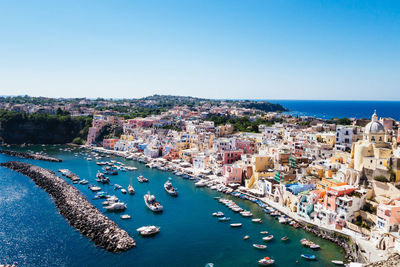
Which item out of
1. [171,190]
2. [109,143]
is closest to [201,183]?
[171,190]

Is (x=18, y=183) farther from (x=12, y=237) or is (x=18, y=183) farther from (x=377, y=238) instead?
(x=377, y=238)

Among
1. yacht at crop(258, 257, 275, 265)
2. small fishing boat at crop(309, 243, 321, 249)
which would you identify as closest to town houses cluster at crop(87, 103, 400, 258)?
small fishing boat at crop(309, 243, 321, 249)

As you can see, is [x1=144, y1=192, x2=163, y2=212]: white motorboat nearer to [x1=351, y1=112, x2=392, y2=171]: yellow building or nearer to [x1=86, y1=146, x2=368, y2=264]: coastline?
[x1=86, y1=146, x2=368, y2=264]: coastline

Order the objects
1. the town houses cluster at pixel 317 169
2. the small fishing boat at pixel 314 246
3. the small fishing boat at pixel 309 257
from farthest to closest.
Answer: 1. the town houses cluster at pixel 317 169
2. the small fishing boat at pixel 314 246
3. the small fishing boat at pixel 309 257

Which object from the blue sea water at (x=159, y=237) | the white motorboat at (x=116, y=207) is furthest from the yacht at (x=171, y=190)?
the white motorboat at (x=116, y=207)

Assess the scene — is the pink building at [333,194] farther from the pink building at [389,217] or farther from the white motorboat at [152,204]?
the white motorboat at [152,204]

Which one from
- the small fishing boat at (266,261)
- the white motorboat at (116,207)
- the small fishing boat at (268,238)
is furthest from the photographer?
the white motorboat at (116,207)

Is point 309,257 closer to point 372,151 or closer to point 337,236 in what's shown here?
point 337,236

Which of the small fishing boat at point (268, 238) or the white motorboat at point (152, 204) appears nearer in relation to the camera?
the small fishing boat at point (268, 238)
